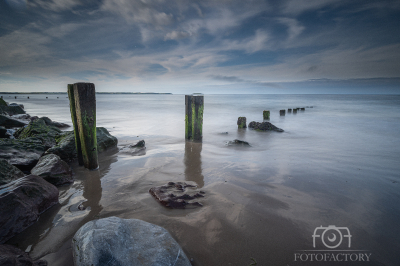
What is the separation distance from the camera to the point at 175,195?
3.34 metres

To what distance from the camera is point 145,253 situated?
1823 millimetres

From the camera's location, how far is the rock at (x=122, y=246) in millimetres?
1662

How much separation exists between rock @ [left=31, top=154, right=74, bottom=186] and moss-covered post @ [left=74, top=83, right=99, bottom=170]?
591mm

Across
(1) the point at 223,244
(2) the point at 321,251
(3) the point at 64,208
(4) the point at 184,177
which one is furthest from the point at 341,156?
(3) the point at 64,208

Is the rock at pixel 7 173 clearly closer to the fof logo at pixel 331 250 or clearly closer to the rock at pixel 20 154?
the rock at pixel 20 154

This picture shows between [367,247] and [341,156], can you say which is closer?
[367,247]

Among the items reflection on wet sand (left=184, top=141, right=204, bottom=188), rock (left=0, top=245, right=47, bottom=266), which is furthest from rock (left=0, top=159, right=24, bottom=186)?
reflection on wet sand (left=184, top=141, right=204, bottom=188)

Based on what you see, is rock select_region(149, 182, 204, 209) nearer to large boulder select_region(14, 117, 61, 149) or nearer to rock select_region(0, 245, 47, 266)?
rock select_region(0, 245, 47, 266)

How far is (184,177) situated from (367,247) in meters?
3.27

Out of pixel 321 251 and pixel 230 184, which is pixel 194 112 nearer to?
pixel 230 184

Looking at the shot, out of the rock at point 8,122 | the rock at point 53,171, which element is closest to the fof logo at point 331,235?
the rock at point 53,171

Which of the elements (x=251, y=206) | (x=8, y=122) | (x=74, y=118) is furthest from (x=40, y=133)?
(x=251, y=206)

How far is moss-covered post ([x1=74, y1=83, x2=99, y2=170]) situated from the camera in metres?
4.15

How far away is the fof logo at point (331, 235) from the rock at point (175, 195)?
1.82m
